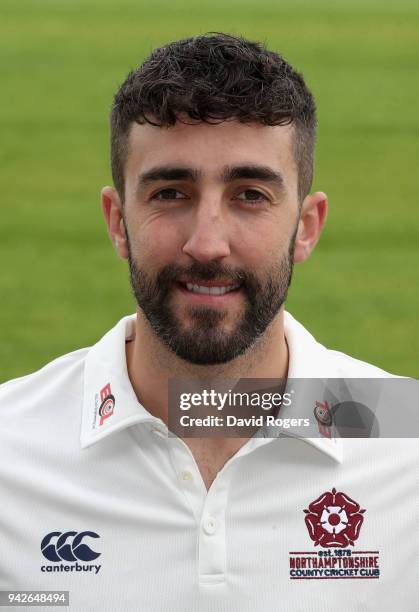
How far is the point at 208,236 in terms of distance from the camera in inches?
92.7

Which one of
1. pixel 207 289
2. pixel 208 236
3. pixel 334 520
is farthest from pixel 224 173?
pixel 334 520

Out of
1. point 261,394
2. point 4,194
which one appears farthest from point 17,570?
point 4,194

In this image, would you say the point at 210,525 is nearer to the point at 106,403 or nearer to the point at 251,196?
the point at 106,403

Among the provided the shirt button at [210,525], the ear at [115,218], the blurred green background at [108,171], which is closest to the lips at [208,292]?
the ear at [115,218]

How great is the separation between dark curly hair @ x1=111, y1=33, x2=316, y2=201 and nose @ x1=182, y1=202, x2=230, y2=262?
22 centimetres

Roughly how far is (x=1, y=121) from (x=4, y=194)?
1.57 meters

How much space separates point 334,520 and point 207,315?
22.4 inches

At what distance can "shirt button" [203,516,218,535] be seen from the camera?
7.54 feet

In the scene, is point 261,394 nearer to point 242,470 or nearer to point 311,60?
point 242,470

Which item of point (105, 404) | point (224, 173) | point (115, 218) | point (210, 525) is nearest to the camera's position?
point (210, 525)

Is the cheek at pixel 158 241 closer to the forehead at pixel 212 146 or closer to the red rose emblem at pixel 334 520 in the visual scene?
the forehead at pixel 212 146

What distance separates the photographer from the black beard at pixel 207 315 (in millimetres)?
2424

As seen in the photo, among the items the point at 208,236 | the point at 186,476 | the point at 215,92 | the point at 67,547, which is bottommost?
the point at 67,547

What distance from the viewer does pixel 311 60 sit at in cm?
1053
